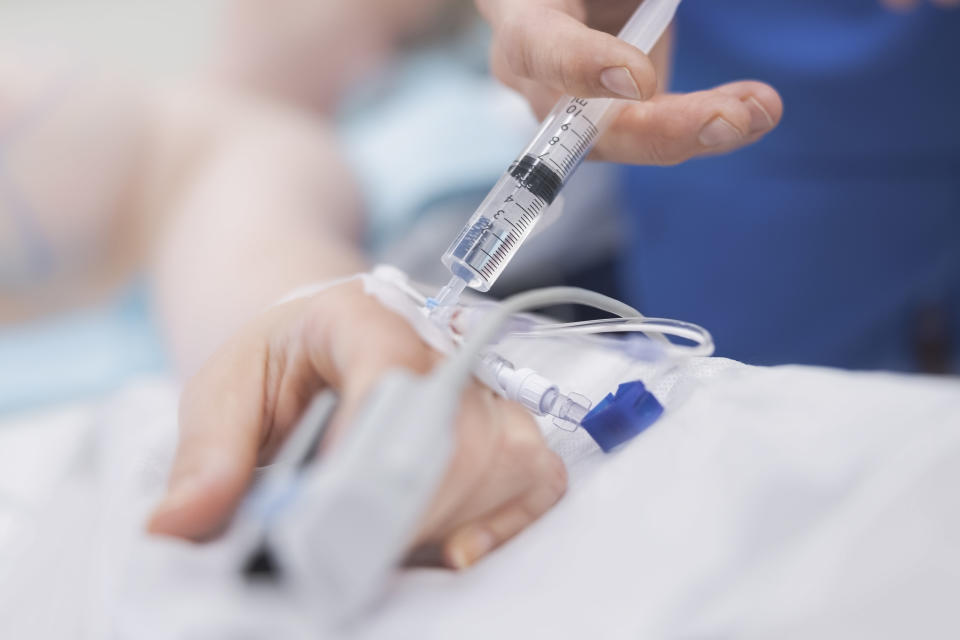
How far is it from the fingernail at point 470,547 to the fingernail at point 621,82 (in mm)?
340

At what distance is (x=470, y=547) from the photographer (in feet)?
1.46

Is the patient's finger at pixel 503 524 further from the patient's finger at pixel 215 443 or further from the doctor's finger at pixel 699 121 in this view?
the doctor's finger at pixel 699 121

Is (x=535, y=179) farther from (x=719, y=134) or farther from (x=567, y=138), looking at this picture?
(x=719, y=134)

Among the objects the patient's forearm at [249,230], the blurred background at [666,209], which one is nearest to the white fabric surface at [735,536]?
the patient's forearm at [249,230]

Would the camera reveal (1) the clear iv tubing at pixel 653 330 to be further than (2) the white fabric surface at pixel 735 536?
Yes

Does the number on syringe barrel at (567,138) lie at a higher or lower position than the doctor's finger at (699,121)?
lower

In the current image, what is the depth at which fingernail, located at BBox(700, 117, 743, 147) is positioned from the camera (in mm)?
646

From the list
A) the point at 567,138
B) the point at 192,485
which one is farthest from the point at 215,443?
the point at 567,138

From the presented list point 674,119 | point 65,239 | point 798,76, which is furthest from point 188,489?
point 798,76

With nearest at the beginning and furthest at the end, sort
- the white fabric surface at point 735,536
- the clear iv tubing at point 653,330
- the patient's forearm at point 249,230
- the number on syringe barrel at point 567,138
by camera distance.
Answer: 1. the white fabric surface at point 735,536
2. the clear iv tubing at point 653,330
3. the number on syringe barrel at point 567,138
4. the patient's forearm at point 249,230

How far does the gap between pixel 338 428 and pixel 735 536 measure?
22cm

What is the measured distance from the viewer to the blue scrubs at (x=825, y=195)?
3.67ft

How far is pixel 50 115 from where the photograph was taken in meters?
1.16

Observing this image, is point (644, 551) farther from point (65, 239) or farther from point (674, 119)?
point (65, 239)
